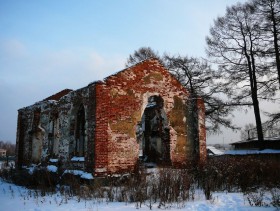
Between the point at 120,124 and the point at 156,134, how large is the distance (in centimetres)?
339

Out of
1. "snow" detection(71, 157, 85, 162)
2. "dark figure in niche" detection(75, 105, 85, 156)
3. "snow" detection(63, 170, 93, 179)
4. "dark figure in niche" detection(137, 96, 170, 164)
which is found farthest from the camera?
"dark figure in niche" detection(137, 96, 170, 164)

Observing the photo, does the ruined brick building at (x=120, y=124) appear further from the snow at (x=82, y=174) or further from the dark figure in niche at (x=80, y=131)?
the snow at (x=82, y=174)

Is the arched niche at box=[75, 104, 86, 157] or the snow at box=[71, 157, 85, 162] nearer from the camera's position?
the snow at box=[71, 157, 85, 162]

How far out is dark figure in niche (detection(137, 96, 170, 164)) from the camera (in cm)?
1241

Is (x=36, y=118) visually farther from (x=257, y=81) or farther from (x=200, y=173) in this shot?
(x=257, y=81)

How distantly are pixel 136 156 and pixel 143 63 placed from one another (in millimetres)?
4082

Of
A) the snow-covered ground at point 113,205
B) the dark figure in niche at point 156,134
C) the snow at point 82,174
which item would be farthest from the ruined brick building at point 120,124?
the snow-covered ground at point 113,205

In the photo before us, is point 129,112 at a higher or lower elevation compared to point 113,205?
higher

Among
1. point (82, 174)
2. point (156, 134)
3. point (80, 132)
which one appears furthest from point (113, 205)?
point (156, 134)

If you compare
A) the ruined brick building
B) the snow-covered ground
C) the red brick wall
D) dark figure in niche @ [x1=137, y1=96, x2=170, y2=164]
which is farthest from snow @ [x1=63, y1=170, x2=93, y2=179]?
dark figure in niche @ [x1=137, y1=96, x2=170, y2=164]

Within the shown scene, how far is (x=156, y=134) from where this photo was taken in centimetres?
1373

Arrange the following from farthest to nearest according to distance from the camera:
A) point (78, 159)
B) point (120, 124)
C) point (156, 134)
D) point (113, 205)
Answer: point (156, 134) → point (78, 159) → point (120, 124) → point (113, 205)

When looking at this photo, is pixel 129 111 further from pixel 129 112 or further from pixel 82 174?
pixel 82 174

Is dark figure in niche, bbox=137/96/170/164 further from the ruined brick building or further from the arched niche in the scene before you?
the arched niche
